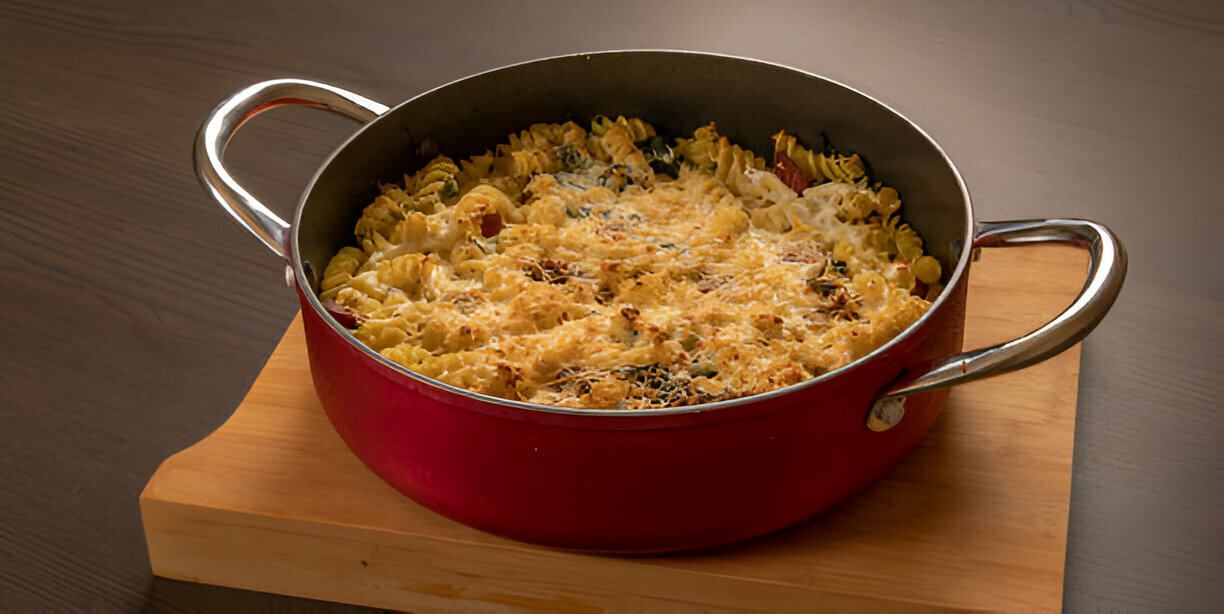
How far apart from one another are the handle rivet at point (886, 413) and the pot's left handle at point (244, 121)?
0.55m

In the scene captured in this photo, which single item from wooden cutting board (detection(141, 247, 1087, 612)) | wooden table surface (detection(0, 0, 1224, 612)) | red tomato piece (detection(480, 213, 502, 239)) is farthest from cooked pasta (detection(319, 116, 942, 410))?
wooden table surface (detection(0, 0, 1224, 612))

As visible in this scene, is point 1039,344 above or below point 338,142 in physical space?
above

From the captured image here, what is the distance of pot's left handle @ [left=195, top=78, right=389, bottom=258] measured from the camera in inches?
47.6

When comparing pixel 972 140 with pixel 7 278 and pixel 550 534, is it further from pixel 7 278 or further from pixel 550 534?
pixel 7 278

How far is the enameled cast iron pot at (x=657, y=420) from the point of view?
982mm

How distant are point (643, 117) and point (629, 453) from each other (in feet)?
2.00

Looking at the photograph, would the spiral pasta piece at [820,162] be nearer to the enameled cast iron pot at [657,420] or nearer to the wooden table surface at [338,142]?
the enameled cast iron pot at [657,420]

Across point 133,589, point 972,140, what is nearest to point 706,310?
point 133,589

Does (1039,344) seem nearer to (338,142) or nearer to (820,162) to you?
(820,162)

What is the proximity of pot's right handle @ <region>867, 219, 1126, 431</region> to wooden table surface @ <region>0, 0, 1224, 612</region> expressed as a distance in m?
0.30

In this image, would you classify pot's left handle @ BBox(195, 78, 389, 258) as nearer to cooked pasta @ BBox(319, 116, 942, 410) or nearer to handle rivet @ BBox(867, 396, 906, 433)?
cooked pasta @ BBox(319, 116, 942, 410)

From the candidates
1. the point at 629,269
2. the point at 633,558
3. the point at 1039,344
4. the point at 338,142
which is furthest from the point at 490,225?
the point at 338,142

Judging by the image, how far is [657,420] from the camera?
3.13ft

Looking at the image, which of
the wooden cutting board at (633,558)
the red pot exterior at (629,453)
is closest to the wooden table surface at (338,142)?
the wooden cutting board at (633,558)
